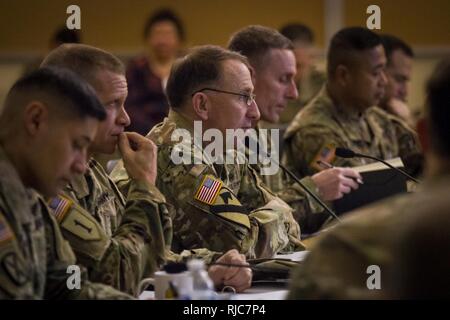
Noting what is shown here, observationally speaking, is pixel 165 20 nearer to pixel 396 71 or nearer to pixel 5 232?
pixel 396 71

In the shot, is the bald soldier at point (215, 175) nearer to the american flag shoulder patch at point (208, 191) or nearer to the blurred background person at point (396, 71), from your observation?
the american flag shoulder patch at point (208, 191)

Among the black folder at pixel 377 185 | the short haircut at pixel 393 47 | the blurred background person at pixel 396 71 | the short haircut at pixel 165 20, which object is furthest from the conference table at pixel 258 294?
the short haircut at pixel 165 20

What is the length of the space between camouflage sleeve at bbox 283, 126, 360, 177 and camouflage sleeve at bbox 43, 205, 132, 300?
87.2 inches

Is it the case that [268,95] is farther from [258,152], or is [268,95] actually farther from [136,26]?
[136,26]

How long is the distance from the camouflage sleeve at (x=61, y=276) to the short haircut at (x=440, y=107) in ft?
2.85

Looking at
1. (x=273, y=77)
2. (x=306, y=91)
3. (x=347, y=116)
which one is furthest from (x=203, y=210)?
(x=306, y=91)

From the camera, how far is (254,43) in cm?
422

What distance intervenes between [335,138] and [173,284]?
7.61ft

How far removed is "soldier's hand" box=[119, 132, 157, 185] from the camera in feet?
9.21

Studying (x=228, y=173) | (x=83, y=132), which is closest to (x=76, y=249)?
(x=83, y=132)

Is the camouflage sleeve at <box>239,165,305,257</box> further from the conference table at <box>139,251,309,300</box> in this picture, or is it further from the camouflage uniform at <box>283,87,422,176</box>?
the camouflage uniform at <box>283,87,422,176</box>

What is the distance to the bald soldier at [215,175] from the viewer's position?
315cm

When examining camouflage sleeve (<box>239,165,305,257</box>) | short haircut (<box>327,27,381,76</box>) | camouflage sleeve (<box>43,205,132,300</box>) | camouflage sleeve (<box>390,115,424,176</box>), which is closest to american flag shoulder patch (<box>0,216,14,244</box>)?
camouflage sleeve (<box>43,205,132,300</box>)

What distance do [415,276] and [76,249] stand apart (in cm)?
122
